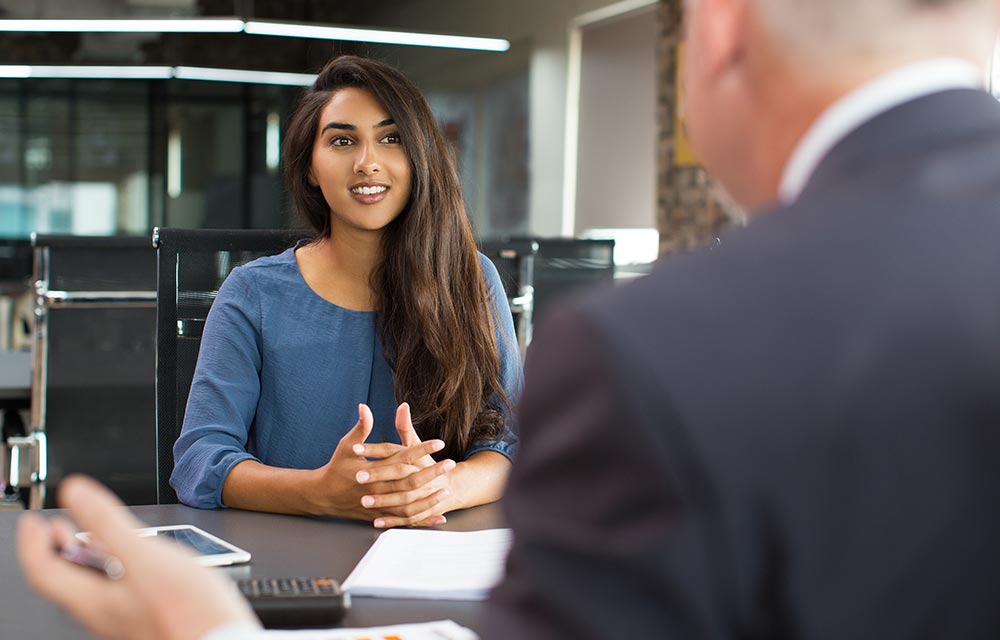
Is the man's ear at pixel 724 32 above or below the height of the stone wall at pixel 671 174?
below

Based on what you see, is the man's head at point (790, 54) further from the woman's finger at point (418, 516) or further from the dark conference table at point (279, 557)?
the woman's finger at point (418, 516)

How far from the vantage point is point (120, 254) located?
2857 millimetres

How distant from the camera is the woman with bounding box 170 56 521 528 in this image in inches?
64.1

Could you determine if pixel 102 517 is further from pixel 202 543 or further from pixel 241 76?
pixel 241 76

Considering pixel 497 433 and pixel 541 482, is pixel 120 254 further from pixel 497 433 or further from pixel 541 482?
pixel 541 482

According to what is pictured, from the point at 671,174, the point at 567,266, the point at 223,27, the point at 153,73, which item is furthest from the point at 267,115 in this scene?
the point at 567,266

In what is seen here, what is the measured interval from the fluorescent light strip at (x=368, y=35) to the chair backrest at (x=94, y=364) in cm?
428

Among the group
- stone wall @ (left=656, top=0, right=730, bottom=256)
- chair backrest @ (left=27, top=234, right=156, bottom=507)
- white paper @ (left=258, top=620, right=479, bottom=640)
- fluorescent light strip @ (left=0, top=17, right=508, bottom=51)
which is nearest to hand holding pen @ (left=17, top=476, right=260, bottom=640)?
white paper @ (left=258, top=620, right=479, bottom=640)

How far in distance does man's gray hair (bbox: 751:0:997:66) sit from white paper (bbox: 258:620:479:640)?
565mm

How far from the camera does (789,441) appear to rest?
0.42 metres

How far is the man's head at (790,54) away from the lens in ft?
Answer: 1.64

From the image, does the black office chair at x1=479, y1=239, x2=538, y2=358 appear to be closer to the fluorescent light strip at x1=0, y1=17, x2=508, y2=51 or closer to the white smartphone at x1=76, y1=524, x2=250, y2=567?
the white smartphone at x1=76, y1=524, x2=250, y2=567

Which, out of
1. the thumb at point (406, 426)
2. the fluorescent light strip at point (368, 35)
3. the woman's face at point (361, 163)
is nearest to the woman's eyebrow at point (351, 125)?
the woman's face at point (361, 163)

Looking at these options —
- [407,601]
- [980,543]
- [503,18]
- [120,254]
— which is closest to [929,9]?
[980,543]
